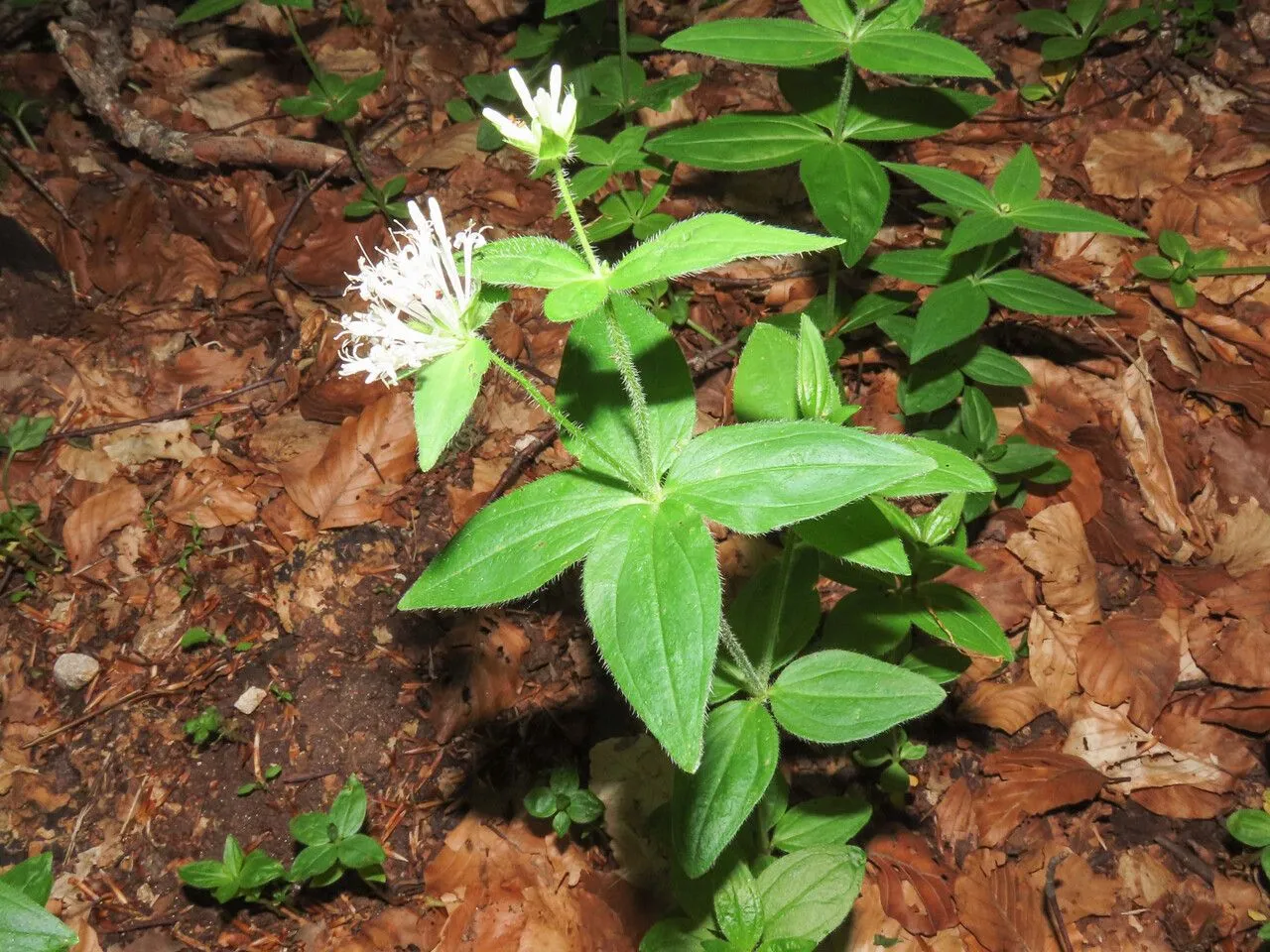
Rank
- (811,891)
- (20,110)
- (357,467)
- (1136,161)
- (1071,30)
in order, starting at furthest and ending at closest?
(20,110)
(1071,30)
(1136,161)
(357,467)
(811,891)

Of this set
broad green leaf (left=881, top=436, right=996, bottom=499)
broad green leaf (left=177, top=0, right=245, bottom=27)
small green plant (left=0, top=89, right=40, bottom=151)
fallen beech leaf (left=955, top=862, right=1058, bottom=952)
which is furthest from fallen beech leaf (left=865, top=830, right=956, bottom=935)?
small green plant (left=0, top=89, right=40, bottom=151)

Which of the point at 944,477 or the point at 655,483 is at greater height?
the point at 655,483

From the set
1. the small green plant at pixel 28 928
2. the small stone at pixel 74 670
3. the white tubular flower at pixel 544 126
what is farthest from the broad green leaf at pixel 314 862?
the white tubular flower at pixel 544 126

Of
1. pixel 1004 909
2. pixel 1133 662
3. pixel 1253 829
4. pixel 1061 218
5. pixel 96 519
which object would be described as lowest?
pixel 1004 909

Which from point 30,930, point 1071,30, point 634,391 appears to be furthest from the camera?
point 1071,30

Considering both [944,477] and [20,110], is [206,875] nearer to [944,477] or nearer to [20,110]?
[944,477]

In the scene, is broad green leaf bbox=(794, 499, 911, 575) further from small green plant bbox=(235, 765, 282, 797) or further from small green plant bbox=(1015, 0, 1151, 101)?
small green plant bbox=(1015, 0, 1151, 101)

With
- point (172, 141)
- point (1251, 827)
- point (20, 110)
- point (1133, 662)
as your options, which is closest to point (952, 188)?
point (1133, 662)
